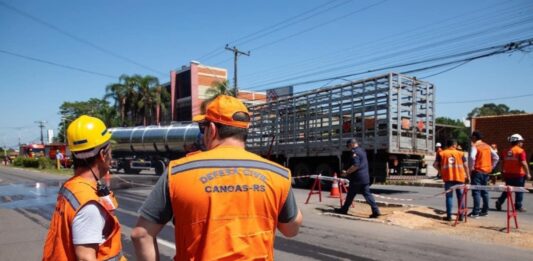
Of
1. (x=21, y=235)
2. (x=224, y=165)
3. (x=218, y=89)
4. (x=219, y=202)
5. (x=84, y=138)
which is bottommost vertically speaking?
(x=21, y=235)

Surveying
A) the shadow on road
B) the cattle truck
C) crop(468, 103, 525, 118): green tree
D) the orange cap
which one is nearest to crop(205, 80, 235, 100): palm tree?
the cattle truck

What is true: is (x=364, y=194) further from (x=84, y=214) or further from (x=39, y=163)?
(x=39, y=163)

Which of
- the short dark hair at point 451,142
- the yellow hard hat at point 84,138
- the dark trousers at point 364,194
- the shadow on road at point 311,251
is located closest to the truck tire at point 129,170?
the dark trousers at point 364,194

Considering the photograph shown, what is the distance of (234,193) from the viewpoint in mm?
1881

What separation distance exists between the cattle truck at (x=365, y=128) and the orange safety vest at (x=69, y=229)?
1022 centimetres

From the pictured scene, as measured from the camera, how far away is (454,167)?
29.7ft

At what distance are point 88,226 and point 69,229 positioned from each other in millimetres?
103

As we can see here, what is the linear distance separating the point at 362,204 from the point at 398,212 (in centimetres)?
177

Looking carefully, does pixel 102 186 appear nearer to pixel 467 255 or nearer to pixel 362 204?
pixel 467 255

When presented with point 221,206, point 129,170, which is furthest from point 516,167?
point 129,170

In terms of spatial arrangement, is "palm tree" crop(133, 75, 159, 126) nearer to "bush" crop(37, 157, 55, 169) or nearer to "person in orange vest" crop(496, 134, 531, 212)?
"bush" crop(37, 157, 55, 169)

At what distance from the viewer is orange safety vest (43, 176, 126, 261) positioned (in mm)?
2162

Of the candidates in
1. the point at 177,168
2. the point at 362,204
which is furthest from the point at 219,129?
the point at 362,204

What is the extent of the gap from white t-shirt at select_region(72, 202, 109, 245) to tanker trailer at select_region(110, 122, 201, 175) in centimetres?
2062
